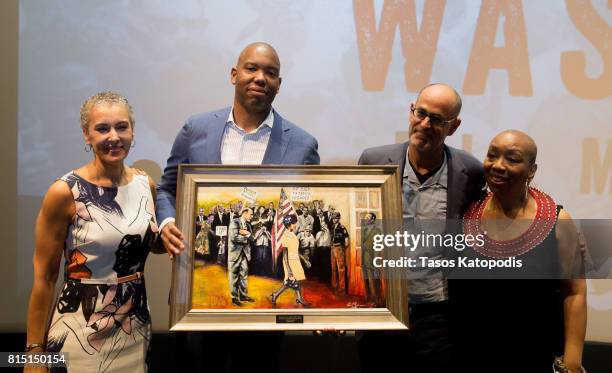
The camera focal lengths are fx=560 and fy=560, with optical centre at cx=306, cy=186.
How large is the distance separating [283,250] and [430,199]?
0.70 m

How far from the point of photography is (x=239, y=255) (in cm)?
206

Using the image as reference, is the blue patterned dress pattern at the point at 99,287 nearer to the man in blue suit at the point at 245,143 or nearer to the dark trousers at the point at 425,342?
the man in blue suit at the point at 245,143

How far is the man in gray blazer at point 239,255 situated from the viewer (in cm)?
203

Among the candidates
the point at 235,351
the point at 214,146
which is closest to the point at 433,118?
the point at 214,146

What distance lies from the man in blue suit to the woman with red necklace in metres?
0.80

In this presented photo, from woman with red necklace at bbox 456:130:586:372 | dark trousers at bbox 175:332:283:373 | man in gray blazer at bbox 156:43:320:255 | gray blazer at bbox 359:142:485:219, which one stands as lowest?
dark trousers at bbox 175:332:283:373

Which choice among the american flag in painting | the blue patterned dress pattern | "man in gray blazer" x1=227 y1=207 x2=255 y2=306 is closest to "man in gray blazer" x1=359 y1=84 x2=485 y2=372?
the american flag in painting

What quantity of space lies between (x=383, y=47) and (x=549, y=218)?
5.03 feet

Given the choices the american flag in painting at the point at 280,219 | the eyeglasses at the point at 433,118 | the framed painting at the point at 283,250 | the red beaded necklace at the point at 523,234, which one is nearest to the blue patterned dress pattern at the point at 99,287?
the framed painting at the point at 283,250

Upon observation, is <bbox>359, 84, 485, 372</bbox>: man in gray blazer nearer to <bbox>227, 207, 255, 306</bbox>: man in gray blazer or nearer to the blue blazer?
the blue blazer

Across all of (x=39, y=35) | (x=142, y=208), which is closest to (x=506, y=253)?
(x=142, y=208)

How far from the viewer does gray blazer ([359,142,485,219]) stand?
2.35 metres

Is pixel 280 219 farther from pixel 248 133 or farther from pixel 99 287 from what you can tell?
A: pixel 99 287

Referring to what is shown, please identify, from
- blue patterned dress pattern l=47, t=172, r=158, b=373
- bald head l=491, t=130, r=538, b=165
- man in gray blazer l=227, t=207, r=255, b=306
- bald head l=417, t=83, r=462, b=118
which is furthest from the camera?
bald head l=417, t=83, r=462, b=118
